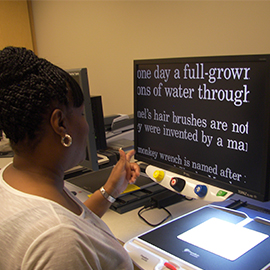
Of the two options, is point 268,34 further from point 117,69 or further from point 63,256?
point 63,256

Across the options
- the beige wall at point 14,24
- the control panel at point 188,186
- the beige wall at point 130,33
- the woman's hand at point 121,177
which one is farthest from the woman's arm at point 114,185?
the beige wall at point 14,24

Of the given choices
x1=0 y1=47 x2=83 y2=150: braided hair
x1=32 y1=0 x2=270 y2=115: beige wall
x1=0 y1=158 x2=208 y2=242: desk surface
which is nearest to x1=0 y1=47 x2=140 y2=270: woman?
x1=0 y1=47 x2=83 y2=150: braided hair

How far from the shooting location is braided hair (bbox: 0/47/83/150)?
21.8 inches

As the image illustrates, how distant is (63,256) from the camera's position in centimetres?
51

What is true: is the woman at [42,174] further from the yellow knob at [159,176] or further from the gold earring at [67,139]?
the yellow knob at [159,176]

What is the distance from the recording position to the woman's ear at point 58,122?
58 cm

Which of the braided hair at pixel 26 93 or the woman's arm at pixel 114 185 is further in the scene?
the woman's arm at pixel 114 185

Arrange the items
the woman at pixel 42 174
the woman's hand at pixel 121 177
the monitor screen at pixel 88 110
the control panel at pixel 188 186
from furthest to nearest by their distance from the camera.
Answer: the monitor screen at pixel 88 110
the woman's hand at pixel 121 177
the control panel at pixel 188 186
the woman at pixel 42 174

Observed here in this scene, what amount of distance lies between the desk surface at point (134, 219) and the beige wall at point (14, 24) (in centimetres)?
301

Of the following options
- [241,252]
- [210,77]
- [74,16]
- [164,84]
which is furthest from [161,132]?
[74,16]

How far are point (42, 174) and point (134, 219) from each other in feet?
1.70

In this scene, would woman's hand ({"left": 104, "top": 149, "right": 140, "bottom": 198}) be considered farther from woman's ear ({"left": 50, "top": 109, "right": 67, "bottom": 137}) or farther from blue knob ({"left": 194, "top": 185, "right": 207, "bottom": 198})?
woman's ear ({"left": 50, "top": 109, "right": 67, "bottom": 137})

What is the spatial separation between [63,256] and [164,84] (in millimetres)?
697

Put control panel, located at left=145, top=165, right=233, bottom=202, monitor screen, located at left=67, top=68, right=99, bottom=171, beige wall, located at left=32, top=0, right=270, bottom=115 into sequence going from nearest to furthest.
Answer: control panel, located at left=145, top=165, right=233, bottom=202
monitor screen, located at left=67, top=68, right=99, bottom=171
beige wall, located at left=32, top=0, right=270, bottom=115
